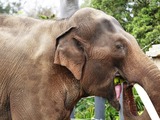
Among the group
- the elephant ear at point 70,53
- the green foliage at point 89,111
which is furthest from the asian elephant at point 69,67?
the green foliage at point 89,111

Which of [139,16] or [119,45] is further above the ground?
[119,45]

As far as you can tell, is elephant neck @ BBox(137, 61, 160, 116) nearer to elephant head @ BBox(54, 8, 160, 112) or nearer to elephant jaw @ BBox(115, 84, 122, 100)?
elephant head @ BBox(54, 8, 160, 112)

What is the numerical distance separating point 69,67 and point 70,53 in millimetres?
105

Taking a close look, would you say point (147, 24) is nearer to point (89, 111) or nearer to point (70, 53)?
point (89, 111)

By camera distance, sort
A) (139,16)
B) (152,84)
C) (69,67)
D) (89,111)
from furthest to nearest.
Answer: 1. (139,16)
2. (89,111)
3. (69,67)
4. (152,84)

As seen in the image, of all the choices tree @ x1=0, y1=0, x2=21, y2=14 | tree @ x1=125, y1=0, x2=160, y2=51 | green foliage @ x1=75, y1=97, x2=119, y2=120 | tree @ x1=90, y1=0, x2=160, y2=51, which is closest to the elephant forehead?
green foliage @ x1=75, y1=97, x2=119, y2=120

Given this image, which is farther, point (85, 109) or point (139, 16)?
point (139, 16)

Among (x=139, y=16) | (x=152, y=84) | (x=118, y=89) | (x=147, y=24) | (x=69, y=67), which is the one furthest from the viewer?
(x=139, y=16)

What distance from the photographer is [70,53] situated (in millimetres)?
3359

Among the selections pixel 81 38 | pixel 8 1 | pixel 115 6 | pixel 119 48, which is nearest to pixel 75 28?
pixel 81 38

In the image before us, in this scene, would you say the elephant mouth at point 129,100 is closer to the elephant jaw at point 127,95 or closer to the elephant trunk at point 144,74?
the elephant jaw at point 127,95

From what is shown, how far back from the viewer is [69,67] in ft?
11.1

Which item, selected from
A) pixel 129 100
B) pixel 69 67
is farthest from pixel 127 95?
pixel 69 67

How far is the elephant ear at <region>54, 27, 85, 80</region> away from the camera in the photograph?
11.0 ft
